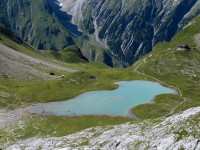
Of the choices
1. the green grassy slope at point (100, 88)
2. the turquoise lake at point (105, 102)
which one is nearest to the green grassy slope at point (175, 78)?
the green grassy slope at point (100, 88)

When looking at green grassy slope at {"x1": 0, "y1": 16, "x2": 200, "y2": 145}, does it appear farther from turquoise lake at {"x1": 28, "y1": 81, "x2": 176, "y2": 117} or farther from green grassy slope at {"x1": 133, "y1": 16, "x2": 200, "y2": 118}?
turquoise lake at {"x1": 28, "y1": 81, "x2": 176, "y2": 117}

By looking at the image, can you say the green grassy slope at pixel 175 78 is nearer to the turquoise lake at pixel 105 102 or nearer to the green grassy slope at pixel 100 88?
the green grassy slope at pixel 100 88

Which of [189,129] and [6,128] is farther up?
[189,129]

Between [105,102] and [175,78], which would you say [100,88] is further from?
[175,78]

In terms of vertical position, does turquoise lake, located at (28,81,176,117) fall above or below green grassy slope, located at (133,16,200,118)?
below

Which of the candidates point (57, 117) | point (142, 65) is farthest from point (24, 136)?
point (142, 65)

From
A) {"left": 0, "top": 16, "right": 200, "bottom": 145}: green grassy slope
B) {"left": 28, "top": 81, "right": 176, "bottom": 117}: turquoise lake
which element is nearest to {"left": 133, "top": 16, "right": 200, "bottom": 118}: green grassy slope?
{"left": 0, "top": 16, "right": 200, "bottom": 145}: green grassy slope

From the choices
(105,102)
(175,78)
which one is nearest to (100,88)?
(105,102)

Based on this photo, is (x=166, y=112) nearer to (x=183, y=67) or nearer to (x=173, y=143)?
(x=173, y=143)

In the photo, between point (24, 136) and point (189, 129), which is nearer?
point (189, 129)
